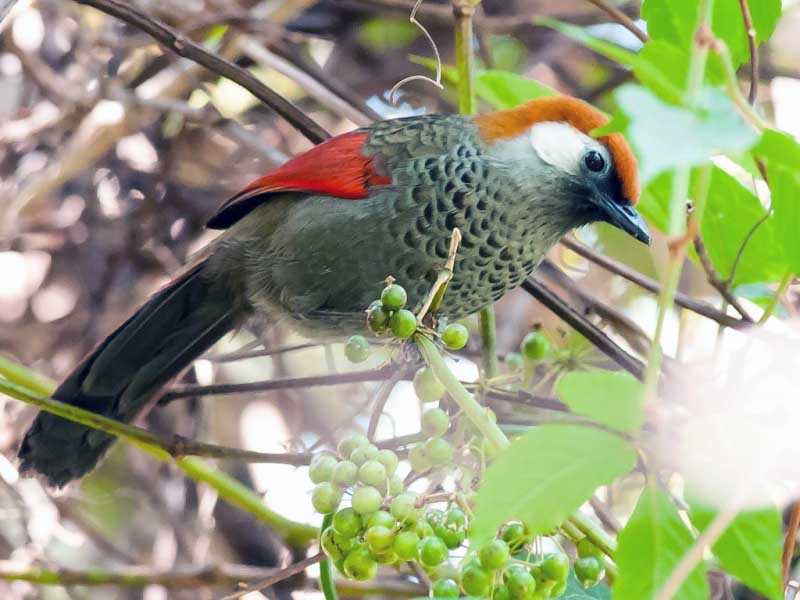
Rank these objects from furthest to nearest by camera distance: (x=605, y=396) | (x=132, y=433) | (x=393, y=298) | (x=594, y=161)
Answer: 1. (x=594, y=161)
2. (x=132, y=433)
3. (x=393, y=298)
4. (x=605, y=396)

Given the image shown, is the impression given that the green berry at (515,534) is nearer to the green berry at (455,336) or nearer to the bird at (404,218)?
the green berry at (455,336)

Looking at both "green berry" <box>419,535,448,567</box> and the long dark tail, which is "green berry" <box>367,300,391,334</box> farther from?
the long dark tail

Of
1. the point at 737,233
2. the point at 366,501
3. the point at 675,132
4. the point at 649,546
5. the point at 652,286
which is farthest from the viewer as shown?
the point at 652,286

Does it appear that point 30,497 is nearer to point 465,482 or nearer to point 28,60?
point 28,60

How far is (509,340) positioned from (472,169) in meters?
0.97

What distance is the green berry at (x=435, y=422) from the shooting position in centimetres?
154

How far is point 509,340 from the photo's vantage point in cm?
344

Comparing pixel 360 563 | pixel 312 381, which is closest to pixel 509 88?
pixel 312 381

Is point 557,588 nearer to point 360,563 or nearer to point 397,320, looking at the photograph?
point 360,563

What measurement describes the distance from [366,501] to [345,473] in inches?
3.5

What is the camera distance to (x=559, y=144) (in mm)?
2680

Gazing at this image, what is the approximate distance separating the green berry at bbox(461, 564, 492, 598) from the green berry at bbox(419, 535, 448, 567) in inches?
1.4

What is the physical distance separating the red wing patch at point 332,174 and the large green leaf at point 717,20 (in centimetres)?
109

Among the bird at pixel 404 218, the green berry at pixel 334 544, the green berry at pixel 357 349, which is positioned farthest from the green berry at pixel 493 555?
the bird at pixel 404 218
